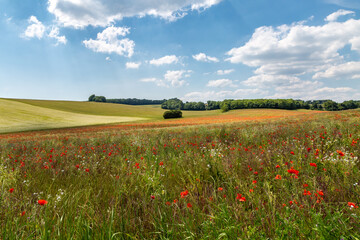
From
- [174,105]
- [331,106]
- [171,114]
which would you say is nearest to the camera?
[171,114]

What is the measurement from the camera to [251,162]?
154 inches

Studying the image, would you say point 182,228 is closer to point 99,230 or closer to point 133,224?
point 133,224

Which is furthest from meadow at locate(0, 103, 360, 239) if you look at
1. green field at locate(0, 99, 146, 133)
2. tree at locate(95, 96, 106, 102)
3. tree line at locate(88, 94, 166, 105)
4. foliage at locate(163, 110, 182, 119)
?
tree line at locate(88, 94, 166, 105)

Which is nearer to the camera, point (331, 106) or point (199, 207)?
point (199, 207)

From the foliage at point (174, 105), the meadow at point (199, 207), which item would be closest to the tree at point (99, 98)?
the foliage at point (174, 105)

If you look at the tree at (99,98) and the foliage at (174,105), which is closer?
the foliage at (174,105)

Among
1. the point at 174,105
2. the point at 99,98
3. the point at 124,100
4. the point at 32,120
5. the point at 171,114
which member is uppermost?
the point at 99,98

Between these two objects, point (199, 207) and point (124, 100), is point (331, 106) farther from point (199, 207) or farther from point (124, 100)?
point (124, 100)

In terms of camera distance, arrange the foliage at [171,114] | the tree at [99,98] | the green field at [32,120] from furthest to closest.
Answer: the tree at [99,98]
the foliage at [171,114]
the green field at [32,120]

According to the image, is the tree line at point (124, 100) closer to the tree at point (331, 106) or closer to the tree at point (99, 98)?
the tree at point (99, 98)

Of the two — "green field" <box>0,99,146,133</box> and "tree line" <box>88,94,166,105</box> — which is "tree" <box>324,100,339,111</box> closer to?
"green field" <box>0,99,146,133</box>

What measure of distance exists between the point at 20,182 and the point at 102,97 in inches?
6532

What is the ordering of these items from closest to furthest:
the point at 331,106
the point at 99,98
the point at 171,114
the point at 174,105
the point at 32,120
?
the point at 32,120 < the point at 171,114 < the point at 331,106 < the point at 174,105 < the point at 99,98

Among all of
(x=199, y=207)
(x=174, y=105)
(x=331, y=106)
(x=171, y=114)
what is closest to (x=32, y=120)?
(x=171, y=114)
